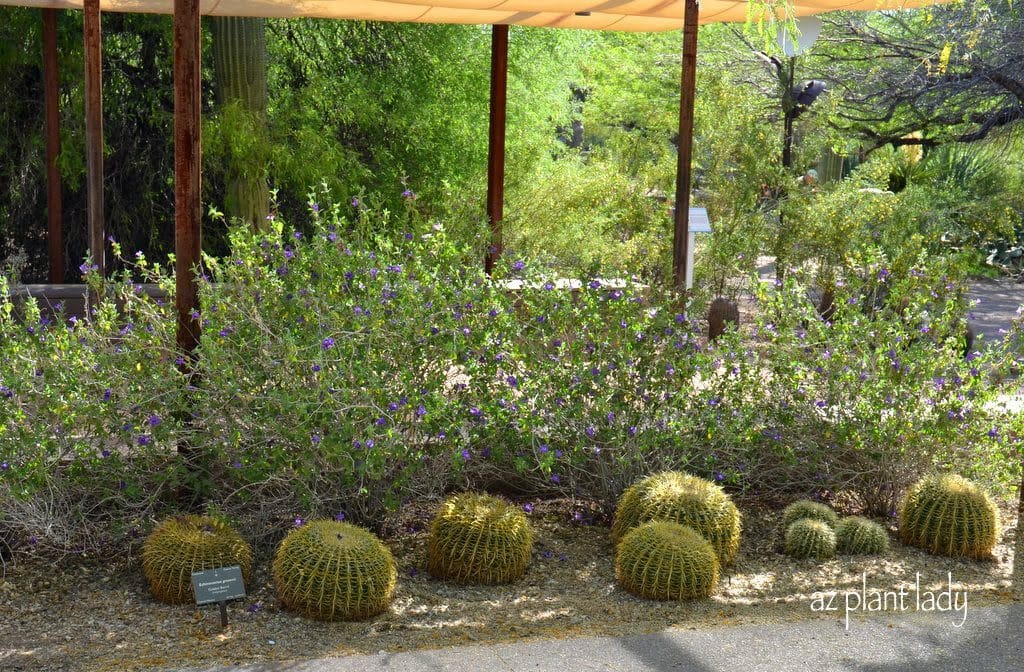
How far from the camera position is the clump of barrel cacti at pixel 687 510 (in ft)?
17.1

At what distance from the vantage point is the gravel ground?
4309 millimetres

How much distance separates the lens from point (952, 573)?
5.33 meters

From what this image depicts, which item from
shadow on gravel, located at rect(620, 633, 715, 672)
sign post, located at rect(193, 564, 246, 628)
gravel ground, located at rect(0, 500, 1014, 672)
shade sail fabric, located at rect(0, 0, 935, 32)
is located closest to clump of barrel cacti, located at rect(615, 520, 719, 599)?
gravel ground, located at rect(0, 500, 1014, 672)

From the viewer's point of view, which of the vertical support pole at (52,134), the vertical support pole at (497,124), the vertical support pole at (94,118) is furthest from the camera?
the vertical support pole at (52,134)

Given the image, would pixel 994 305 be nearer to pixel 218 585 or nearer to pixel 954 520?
pixel 954 520

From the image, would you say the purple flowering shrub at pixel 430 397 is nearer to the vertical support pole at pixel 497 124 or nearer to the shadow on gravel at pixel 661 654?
the shadow on gravel at pixel 661 654

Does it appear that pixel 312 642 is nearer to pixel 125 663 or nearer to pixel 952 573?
pixel 125 663

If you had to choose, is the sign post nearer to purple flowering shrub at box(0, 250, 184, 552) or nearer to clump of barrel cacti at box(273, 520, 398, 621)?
clump of barrel cacti at box(273, 520, 398, 621)

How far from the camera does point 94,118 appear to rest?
7562 millimetres

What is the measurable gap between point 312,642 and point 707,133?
9311 millimetres

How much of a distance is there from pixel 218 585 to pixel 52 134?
23.6ft

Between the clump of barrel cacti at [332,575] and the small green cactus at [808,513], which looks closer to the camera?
the clump of barrel cacti at [332,575]

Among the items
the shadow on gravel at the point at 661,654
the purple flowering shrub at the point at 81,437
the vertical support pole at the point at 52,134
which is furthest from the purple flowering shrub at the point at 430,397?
the vertical support pole at the point at 52,134

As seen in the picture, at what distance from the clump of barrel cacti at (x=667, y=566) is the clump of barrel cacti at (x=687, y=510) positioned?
0.78ft
